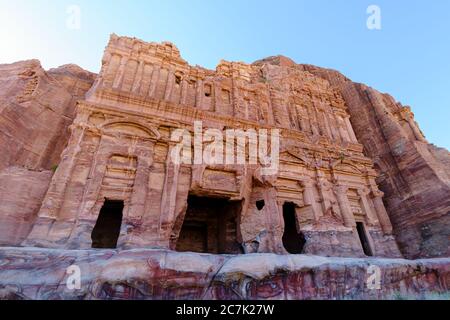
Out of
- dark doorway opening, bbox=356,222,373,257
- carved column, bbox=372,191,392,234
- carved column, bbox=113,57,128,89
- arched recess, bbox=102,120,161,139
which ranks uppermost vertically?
carved column, bbox=113,57,128,89

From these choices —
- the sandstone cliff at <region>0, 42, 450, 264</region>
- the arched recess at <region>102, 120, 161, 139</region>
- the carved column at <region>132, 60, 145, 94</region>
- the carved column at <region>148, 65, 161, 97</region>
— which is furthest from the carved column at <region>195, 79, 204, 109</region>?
the arched recess at <region>102, 120, 161, 139</region>

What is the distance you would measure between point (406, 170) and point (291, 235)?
7.12 meters

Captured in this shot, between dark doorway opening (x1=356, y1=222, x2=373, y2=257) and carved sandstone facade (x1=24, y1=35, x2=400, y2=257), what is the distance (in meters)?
0.05

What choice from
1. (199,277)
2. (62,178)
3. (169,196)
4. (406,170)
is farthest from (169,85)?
(406,170)

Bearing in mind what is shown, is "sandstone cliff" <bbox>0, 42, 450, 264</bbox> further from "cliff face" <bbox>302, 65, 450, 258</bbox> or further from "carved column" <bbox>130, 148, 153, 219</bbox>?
"carved column" <bbox>130, 148, 153, 219</bbox>

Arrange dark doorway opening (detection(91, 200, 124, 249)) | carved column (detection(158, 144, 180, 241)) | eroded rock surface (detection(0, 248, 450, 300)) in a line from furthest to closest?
1. dark doorway opening (detection(91, 200, 124, 249))
2. carved column (detection(158, 144, 180, 241))
3. eroded rock surface (detection(0, 248, 450, 300))

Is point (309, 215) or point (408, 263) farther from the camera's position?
point (309, 215)

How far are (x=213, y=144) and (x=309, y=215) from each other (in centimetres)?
522

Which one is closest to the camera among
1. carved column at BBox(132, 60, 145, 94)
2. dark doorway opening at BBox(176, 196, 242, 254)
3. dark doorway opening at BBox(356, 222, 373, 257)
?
dark doorway opening at BBox(176, 196, 242, 254)

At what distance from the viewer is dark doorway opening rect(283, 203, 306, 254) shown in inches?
484

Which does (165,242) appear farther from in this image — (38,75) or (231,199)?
(38,75)

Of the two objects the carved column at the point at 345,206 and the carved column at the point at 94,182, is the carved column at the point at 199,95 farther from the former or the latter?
the carved column at the point at 345,206

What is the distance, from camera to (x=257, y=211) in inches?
401

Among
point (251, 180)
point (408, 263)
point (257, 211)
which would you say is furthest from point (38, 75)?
point (408, 263)
